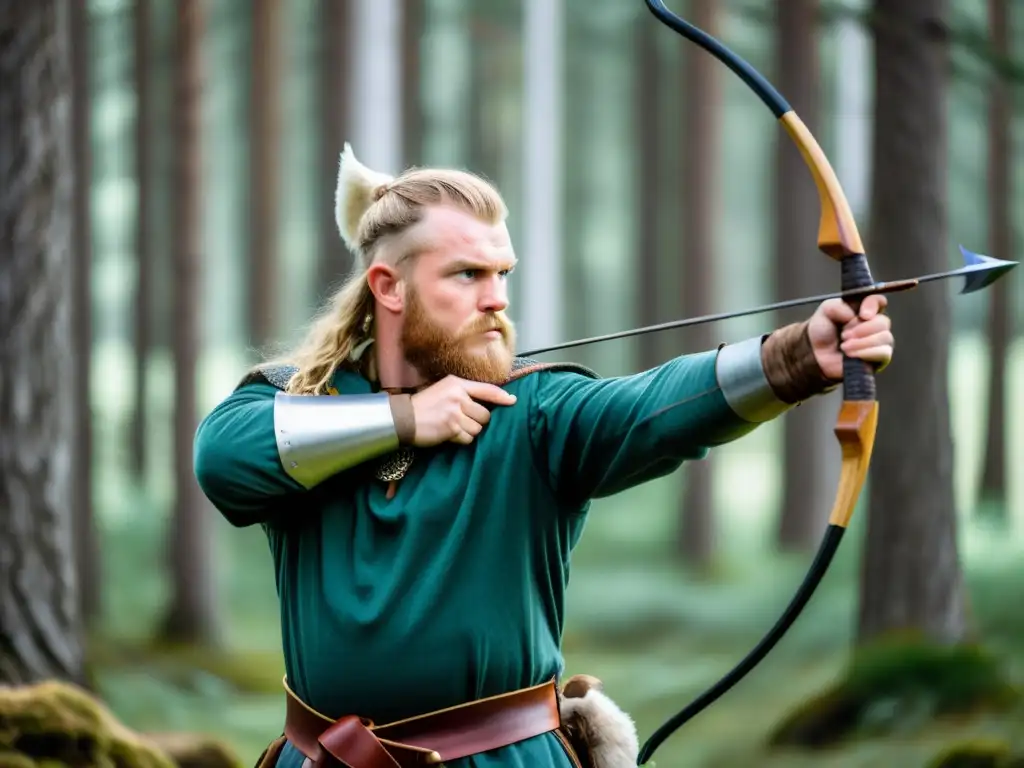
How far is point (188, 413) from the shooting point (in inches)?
294

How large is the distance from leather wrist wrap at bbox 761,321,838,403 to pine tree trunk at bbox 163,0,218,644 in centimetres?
580

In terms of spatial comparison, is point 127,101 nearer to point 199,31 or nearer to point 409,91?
point 409,91

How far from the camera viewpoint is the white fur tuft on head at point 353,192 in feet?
8.00

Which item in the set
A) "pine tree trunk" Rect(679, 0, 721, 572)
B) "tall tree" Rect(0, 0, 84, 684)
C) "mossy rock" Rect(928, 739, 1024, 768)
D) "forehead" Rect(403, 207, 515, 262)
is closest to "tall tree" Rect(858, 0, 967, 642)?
"mossy rock" Rect(928, 739, 1024, 768)

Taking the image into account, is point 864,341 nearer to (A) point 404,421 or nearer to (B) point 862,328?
(B) point 862,328

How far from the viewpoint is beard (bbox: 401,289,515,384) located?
218cm

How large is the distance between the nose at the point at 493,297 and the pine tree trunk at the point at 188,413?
5.34 meters

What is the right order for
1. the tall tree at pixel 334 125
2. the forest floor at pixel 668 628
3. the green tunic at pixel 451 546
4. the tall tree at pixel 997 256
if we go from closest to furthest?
the green tunic at pixel 451 546, the forest floor at pixel 668 628, the tall tree at pixel 334 125, the tall tree at pixel 997 256

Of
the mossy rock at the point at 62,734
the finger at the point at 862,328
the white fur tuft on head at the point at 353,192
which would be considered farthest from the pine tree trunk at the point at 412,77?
the finger at the point at 862,328

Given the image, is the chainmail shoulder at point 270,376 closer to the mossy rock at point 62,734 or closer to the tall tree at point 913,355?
the mossy rock at point 62,734

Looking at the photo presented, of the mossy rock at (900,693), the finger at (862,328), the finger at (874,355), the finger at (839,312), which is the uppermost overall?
the finger at (839,312)

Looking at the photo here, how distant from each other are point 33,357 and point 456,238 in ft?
10.2

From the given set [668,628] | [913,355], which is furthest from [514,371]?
[668,628]

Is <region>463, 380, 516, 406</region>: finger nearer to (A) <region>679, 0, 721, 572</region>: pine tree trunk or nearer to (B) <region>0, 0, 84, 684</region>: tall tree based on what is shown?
(B) <region>0, 0, 84, 684</region>: tall tree
